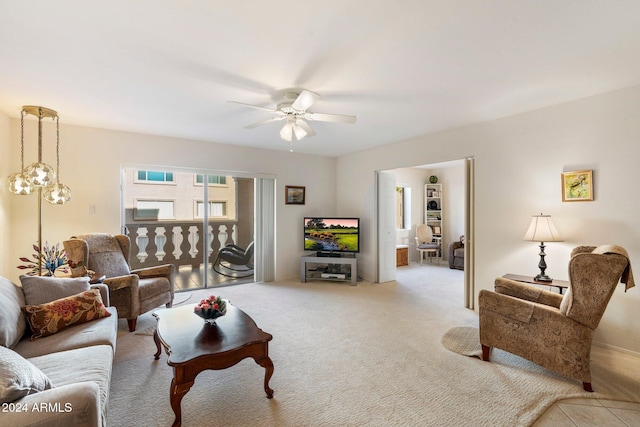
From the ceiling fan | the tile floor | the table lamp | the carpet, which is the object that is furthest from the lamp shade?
the carpet

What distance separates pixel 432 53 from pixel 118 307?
3.67 meters

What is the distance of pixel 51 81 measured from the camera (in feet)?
8.20

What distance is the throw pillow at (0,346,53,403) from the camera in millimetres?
1108

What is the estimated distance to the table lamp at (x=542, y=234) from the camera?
2.87 metres

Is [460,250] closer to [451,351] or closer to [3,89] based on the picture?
[451,351]

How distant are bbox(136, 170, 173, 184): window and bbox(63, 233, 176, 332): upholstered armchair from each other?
60.6 inches

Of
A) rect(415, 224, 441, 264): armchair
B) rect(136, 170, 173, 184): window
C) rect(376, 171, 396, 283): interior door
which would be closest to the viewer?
rect(136, 170, 173, 184): window

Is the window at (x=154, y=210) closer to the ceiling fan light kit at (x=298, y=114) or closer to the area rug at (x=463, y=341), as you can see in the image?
the ceiling fan light kit at (x=298, y=114)

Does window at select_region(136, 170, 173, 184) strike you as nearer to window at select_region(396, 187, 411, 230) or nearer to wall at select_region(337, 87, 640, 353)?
wall at select_region(337, 87, 640, 353)

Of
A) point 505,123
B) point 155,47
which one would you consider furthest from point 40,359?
point 505,123

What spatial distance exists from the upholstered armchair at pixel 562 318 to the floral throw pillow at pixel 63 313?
313 centimetres

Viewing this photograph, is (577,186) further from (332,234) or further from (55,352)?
(55,352)

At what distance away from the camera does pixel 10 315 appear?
1834 mm

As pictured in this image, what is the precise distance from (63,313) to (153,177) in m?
3.37
